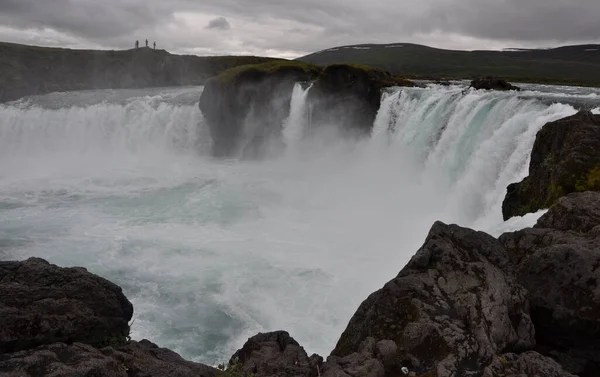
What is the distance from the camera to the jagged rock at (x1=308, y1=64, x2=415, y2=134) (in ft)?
134

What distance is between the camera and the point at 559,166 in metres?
15.0

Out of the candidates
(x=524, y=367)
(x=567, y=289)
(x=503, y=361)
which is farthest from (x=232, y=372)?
(x=567, y=289)

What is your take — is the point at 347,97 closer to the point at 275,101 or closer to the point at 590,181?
the point at 275,101

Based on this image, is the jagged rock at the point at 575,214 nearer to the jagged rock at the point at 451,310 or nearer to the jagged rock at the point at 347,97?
the jagged rock at the point at 451,310

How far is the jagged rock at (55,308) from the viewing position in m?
8.01

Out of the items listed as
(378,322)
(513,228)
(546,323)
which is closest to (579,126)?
(513,228)

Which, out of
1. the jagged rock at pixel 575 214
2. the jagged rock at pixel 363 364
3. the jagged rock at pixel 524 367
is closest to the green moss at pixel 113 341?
the jagged rock at pixel 363 364

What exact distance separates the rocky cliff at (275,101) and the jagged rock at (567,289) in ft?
101

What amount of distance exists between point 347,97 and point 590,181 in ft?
95.3

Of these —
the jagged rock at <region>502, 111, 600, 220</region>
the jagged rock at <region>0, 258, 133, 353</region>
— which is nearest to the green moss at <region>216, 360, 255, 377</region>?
the jagged rock at <region>0, 258, 133, 353</region>

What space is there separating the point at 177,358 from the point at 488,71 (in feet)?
499

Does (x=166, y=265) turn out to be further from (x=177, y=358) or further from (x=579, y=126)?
(x=579, y=126)

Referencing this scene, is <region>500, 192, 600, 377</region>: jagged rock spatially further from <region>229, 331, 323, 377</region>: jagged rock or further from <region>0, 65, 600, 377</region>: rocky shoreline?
<region>229, 331, 323, 377</region>: jagged rock

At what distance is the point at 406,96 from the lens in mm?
35094
